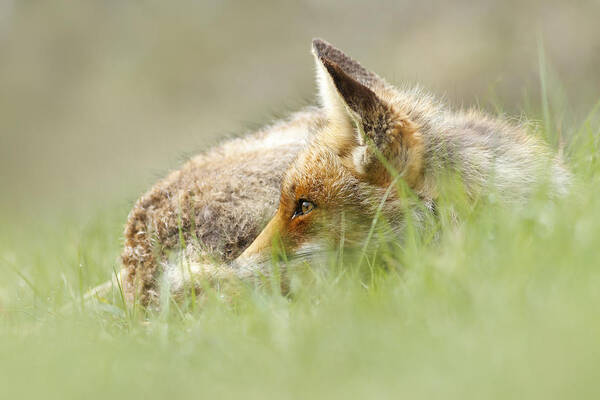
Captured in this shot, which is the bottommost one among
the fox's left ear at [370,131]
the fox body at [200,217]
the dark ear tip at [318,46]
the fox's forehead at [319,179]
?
the fox body at [200,217]

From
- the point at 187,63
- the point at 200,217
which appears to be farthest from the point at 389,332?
the point at 187,63

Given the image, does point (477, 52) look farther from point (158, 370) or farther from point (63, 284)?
point (158, 370)

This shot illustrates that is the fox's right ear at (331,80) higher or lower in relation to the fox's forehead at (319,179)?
higher

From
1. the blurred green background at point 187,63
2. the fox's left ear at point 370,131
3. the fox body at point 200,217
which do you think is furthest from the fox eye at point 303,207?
the blurred green background at point 187,63

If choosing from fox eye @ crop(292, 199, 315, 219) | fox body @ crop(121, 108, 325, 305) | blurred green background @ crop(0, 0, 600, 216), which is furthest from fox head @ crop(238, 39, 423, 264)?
blurred green background @ crop(0, 0, 600, 216)

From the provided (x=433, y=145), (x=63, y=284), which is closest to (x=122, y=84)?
(x=63, y=284)

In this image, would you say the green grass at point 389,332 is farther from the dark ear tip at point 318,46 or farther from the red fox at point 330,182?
the dark ear tip at point 318,46
